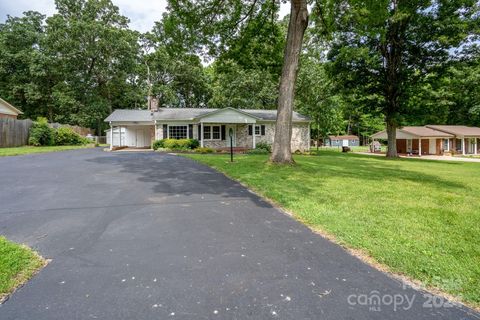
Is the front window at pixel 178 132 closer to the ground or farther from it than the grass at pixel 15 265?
farther from it

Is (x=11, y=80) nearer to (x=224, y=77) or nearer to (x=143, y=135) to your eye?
(x=143, y=135)

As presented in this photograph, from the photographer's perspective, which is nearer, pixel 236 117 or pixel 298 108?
pixel 236 117

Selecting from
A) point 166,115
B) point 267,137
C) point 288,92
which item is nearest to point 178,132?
point 166,115

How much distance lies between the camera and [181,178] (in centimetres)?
867

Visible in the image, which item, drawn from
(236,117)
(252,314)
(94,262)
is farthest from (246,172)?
(236,117)

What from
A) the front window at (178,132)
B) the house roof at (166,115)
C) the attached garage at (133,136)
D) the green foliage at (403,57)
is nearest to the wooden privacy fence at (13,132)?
the house roof at (166,115)

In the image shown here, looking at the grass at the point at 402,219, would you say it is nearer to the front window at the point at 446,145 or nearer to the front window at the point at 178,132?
the front window at the point at 178,132

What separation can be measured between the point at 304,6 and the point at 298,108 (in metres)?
21.4

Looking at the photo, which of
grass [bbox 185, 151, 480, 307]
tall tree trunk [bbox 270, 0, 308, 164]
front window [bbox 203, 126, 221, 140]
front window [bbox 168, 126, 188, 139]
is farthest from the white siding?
grass [bbox 185, 151, 480, 307]

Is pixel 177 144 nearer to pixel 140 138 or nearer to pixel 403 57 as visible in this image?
pixel 140 138

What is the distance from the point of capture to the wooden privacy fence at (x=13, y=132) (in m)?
19.6

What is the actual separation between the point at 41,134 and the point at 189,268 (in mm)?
24695

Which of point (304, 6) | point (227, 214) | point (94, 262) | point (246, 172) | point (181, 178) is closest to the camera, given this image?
point (94, 262)

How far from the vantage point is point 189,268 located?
3.01m
